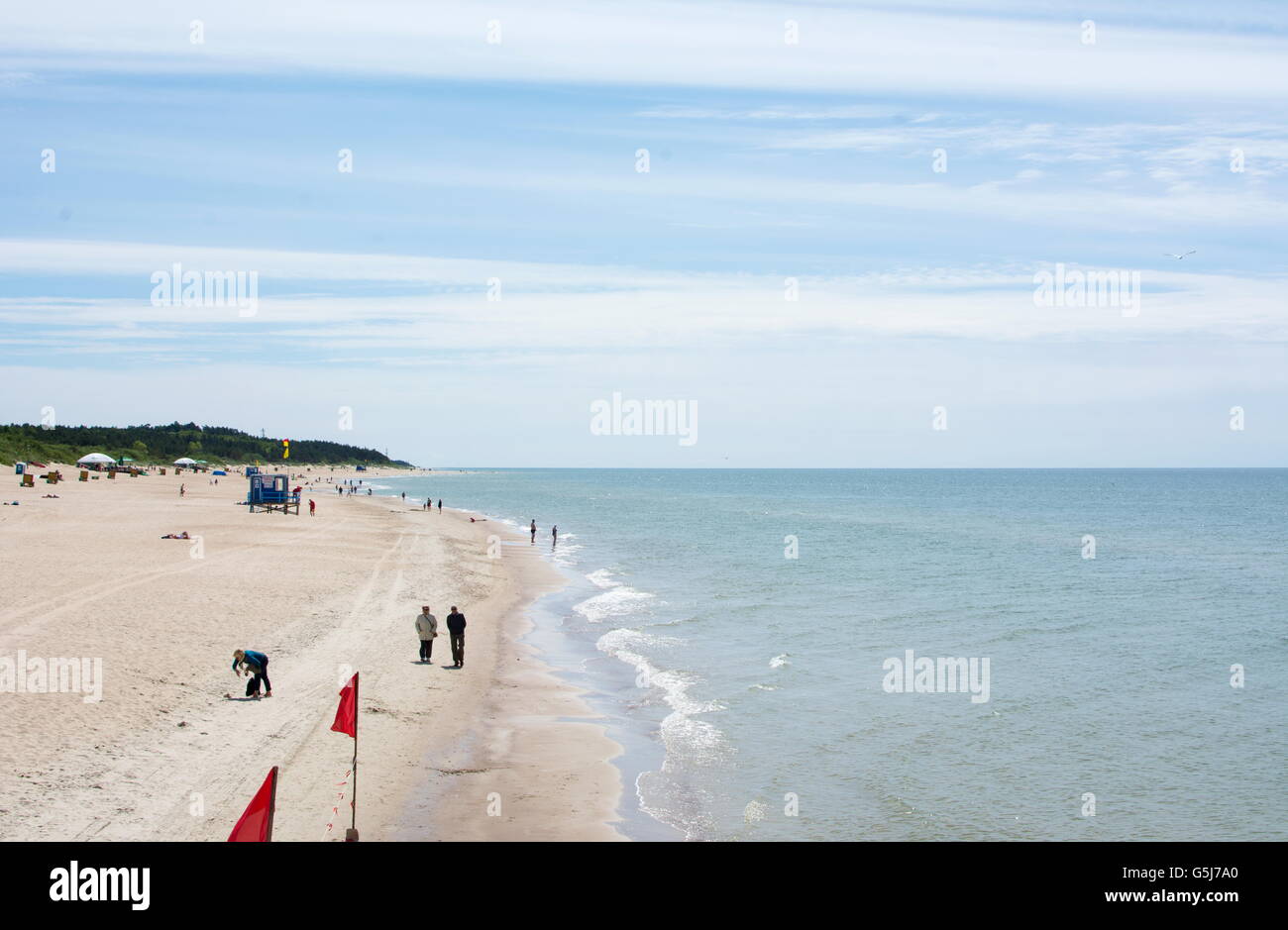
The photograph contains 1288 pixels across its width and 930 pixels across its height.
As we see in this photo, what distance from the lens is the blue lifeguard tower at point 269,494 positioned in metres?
71.2

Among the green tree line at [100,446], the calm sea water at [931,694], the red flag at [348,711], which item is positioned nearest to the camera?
the red flag at [348,711]

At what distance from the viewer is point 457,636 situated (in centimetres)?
2558

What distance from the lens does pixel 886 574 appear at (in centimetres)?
5303

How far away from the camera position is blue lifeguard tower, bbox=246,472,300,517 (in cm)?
7125

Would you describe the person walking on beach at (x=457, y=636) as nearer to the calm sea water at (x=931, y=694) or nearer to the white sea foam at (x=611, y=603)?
the calm sea water at (x=931, y=694)

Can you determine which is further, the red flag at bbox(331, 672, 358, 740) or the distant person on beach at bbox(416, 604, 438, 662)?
the distant person on beach at bbox(416, 604, 438, 662)

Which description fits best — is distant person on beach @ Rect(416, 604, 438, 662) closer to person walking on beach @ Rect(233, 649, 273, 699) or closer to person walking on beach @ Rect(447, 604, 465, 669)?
person walking on beach @ Rect(447, 604, 465, 669)

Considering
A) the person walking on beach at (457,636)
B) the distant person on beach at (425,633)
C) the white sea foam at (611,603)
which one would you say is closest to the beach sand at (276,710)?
the person walking on beach at (457,636)

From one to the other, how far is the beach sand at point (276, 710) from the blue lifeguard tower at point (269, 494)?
2864 centimetres

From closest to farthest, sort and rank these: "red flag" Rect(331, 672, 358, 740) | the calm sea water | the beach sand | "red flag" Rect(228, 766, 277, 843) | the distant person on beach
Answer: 1. "red flag" Rect(228, 766, 277, 843)
2. "red flag" Rect(331, 672, 358, 740)
3. the beach sand
4. the calm sea water
5. the distant person on beach

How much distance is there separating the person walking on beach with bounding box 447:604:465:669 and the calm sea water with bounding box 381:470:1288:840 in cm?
304

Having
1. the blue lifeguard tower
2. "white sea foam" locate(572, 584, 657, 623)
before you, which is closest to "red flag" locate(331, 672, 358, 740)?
"white sea foam" locate(572, 584, 657, 623)
